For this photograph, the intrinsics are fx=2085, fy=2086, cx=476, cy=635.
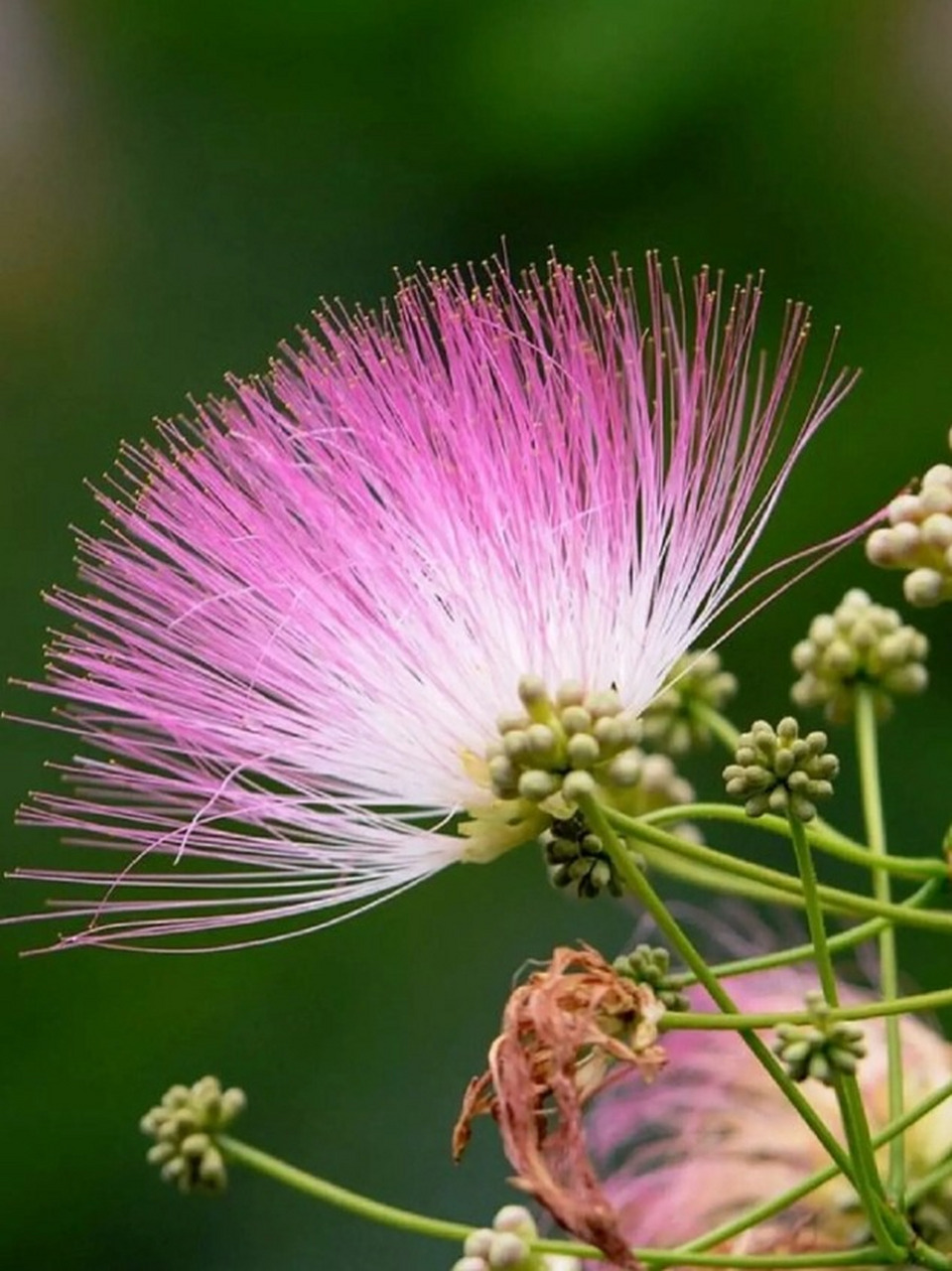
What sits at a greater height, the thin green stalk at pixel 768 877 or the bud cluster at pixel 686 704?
the bud cluster at pixel 686 704

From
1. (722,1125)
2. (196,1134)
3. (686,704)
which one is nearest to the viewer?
(196,1134)

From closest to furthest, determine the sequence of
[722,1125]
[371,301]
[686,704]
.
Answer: [686,704] < [722,1125] < [371,301]

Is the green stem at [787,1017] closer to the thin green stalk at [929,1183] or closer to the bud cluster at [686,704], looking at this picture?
the thin green stalk at [929,1183]

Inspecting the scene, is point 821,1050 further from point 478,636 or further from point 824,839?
point 478,636

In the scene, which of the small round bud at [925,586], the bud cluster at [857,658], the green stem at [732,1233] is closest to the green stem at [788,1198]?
the green stem at [732,1233]

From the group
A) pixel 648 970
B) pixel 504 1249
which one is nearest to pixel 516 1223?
pixel 504 1249

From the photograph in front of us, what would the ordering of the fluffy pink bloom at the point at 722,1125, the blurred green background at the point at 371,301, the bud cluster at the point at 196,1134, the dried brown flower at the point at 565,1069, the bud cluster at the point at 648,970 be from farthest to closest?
1. the blurred green background at the point at 371,301
2. the fluffy pink bloom at the point at 722,1125
3. the bud cluster at the point at 196,1134
4. the bud cluster at the point at 648,970
5. the dried brown flower at the point at 565,1069

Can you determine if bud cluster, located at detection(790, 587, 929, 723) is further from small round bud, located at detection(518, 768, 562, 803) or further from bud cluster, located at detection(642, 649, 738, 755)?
small round bud, located at detection(518, 768, 562, 803)
